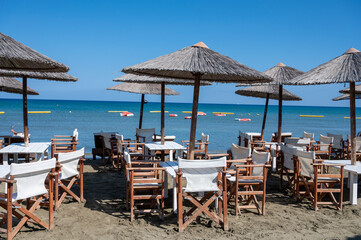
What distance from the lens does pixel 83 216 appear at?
4.54 metres

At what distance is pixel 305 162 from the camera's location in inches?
204

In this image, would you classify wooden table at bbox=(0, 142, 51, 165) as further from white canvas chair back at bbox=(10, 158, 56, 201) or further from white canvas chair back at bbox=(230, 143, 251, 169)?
white canvas chair back at bbox=(230, 143, 251, 169)

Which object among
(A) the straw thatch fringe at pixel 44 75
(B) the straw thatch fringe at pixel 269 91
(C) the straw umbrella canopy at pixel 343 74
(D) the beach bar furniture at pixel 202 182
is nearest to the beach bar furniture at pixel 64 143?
(A) the straw thatch fringe at pixel 44 75

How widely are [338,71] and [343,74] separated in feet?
→ 0.55

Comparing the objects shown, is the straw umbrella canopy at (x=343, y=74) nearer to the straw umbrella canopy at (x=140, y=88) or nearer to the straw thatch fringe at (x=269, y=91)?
the straw thatch fringe at (x=269, y=91)

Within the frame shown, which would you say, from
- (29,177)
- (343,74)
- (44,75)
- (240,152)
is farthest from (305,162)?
(44,75)

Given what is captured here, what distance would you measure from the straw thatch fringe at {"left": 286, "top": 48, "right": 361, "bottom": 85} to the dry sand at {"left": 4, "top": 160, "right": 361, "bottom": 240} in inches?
75.3

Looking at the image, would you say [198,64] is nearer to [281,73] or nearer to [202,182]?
[202,182]

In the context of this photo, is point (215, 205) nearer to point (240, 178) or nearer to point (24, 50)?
point (240, 178)

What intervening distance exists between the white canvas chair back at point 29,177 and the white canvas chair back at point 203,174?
1.55m

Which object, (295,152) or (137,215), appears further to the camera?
(295,152)

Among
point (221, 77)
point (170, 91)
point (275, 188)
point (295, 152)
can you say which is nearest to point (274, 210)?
point (295, 152)

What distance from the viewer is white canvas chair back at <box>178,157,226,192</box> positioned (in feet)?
13.4

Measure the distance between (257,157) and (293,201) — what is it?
941mm
